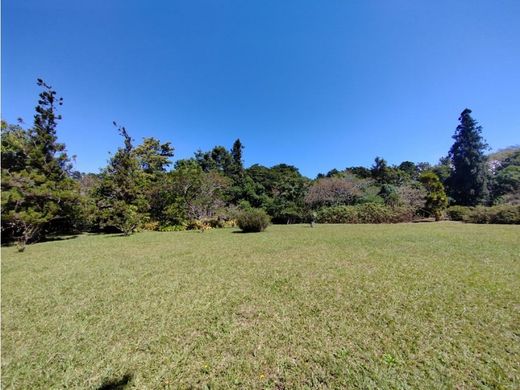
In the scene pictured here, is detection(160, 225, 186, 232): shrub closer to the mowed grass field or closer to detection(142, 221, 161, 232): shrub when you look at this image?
detection(142, 221, 161, 232): shrub

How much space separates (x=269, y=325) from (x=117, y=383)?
170 cm

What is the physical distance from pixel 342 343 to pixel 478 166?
30810 millimetres

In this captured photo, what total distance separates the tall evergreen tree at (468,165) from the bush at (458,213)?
25.5 ft

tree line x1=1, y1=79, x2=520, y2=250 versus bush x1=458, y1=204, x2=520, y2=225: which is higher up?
tree line x1=1, y1=79, x2=520, y2=250

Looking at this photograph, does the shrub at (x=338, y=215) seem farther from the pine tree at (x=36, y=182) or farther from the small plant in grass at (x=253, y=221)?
the pine tree at (x=36, y=182)

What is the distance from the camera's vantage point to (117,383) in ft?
7.00

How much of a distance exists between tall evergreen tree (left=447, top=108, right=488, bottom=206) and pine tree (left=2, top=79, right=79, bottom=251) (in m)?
33.2

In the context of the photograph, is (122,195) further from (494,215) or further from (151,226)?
(494,215)

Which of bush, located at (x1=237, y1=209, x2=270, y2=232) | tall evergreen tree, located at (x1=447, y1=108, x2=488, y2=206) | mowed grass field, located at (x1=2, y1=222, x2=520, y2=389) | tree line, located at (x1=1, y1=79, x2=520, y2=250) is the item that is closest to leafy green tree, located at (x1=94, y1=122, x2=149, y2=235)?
tree line, located at (x1=1, y1=79, x2=520, y2=250)

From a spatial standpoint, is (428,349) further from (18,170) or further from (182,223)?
(18,170)

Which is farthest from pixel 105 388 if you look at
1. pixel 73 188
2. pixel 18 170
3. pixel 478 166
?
pixel 478 166

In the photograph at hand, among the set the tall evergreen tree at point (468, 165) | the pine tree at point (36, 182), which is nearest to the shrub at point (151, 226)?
the pine tree at point (36, 182)

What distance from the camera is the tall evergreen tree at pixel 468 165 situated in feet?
78.1

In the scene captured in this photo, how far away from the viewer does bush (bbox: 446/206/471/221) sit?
17.2m
